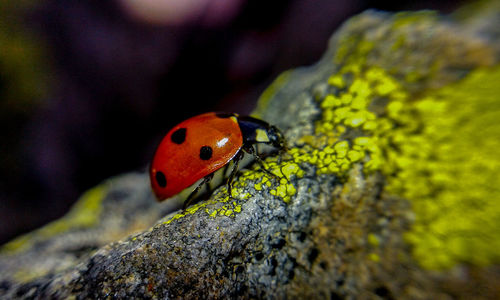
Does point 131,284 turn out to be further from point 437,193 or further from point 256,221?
point 437,193

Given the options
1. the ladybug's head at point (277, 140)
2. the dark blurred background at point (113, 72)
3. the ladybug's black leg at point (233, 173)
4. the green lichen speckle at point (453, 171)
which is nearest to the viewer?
the green lichen speckle at point (453, 171)

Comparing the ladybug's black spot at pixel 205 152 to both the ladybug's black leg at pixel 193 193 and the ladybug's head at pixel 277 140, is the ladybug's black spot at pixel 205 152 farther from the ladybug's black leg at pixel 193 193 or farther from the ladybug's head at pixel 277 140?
the ladybug's head at pixel 277 140

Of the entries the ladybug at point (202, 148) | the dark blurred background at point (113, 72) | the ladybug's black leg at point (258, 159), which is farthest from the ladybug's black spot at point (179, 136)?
the dark blurred background at point (113, 72)

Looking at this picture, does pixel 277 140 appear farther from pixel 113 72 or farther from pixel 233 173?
pixel 113 72

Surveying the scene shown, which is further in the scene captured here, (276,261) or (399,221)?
(276,261)

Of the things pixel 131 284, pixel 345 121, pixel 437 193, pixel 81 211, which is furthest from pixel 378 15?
pixel 81 211

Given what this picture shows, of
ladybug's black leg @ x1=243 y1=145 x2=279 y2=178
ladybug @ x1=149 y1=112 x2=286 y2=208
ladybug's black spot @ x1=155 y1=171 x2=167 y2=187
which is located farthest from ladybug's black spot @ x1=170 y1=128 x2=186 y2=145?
ladybug's black leg @ x1=243 y1=145 x2=279 y2=178

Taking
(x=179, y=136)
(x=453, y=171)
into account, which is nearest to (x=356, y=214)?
(x=453, y=171)
